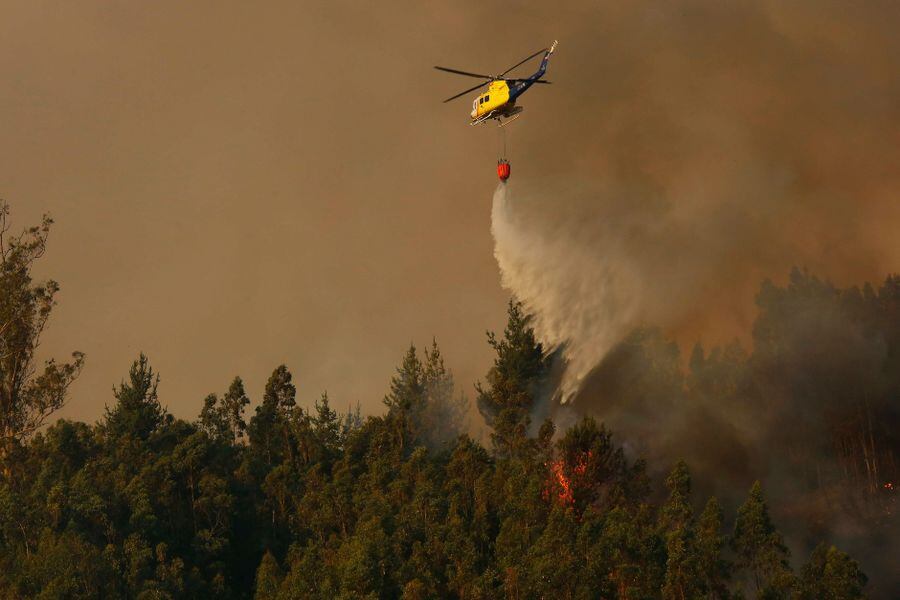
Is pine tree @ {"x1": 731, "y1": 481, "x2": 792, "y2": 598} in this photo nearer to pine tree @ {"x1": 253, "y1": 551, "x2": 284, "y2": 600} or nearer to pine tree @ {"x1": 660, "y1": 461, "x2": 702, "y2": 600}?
pine tree @ {"x1": 660, "y1": 461, "x2": 702, "y2": 600}

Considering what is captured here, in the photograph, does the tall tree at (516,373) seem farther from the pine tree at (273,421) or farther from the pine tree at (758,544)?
the pine tree at (758,544)

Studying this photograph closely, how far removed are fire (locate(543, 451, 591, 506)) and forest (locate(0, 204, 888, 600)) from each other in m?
0.12

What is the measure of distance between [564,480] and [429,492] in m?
7.82

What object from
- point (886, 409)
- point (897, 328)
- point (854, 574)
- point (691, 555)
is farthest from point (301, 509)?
point (897, 328)

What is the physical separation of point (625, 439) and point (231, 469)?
109 ft

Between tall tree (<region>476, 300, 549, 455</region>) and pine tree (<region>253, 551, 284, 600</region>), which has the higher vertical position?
tall tree (<region>476, 300, 549, 455</region>)

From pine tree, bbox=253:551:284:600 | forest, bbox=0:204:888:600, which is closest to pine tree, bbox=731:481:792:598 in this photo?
forest, bbox=0:204:888:600

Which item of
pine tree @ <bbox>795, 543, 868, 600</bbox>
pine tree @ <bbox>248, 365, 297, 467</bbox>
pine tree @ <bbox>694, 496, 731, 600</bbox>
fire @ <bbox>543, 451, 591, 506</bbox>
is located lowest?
pine tree @ <bbox>795, 543, 868, 600</bbox>

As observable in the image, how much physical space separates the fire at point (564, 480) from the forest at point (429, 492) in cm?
12

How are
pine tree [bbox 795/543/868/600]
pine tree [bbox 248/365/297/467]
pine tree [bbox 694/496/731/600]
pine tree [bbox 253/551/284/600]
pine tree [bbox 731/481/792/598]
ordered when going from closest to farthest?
pine tree [bbox 795/543/868/600] → pine tree [bbox 694/496/731/600] → pine tree [bbox 731/481/792/598] → pine tree [bbox 253/551/284/600] → pine tree [bbox 248/365/297/467]

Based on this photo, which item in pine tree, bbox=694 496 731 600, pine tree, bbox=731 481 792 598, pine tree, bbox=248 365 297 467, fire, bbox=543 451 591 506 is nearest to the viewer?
pine tree, bbox=694 496 731 600

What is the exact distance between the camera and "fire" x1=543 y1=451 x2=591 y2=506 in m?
67.9

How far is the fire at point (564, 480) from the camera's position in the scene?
67.9m

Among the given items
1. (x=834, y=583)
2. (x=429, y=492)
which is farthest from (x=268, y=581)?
(x=834, y=583)
